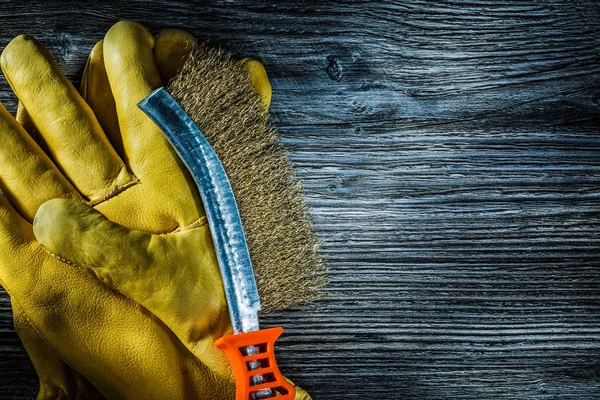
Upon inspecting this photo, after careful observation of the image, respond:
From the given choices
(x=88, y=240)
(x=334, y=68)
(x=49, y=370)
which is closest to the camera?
(x=88, y=240)

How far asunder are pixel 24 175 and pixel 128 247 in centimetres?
19

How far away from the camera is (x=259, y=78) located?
944 millimetres

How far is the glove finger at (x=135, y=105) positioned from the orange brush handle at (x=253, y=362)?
0.84ft

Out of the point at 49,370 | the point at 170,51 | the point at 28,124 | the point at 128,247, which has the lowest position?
the point at 49,370

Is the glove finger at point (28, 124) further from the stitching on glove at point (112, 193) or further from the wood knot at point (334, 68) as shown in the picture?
the wood knot at point (334, 68)

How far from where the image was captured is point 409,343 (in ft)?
3.37

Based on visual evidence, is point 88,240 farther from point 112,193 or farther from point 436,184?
point 436,184

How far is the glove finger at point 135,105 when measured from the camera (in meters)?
0.86

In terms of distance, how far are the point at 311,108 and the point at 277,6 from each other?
18 cm

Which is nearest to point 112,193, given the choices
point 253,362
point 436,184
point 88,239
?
point 88,239

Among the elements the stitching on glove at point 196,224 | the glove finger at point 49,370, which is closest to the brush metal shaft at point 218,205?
the stitching on glove at point 196,224

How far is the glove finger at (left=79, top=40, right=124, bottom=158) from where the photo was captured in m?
0.92

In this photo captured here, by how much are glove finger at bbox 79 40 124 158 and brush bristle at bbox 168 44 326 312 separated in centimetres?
12

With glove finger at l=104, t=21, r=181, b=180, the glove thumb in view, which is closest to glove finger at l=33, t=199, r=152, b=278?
the glove thumb
